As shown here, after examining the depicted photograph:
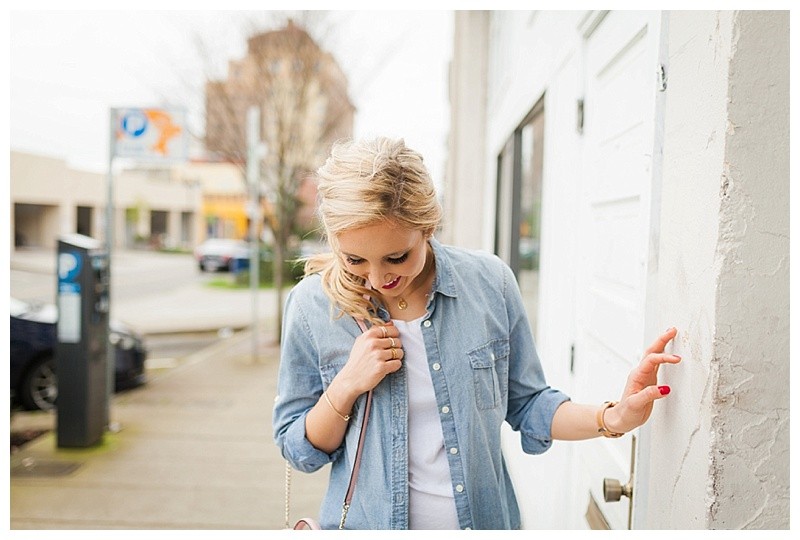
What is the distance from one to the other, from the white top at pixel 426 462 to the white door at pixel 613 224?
49cm

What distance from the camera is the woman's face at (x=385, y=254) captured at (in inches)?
59.8

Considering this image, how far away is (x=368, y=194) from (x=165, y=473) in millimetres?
4347

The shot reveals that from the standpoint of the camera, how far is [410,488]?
1.69 m

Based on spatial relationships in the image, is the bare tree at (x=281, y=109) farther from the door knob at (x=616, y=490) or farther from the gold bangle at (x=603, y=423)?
the gold bangle at (x=603, y=423)

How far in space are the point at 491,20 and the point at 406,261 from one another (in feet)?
21.4

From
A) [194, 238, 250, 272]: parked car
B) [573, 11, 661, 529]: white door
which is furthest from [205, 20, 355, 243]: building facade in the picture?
[194, 238, 250, 272]: parked car

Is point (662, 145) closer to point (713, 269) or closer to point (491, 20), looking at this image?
point (713, 269)

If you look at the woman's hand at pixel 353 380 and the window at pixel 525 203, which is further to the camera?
the window at pixel 525 203

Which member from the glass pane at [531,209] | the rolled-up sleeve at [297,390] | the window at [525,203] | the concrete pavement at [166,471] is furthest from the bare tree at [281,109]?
the rolled-up sleeve at [297,390]

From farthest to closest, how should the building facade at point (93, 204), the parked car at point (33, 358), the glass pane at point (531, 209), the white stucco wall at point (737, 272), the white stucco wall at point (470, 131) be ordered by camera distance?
the building facade at point (93, 204) → the white stucco wall at point (470, 131) → the parked car at point (33, 358) → the glass pane at point (531, 209) → the white stucco wall at point (737, 272)

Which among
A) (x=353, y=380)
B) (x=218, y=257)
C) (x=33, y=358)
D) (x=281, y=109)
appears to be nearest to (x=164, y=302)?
(x=281, y=109)

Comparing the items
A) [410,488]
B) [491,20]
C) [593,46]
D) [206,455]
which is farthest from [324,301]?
[491,20]

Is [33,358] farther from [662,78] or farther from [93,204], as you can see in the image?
[93,204]

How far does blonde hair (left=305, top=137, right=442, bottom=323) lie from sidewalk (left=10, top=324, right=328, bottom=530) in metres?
3.12
